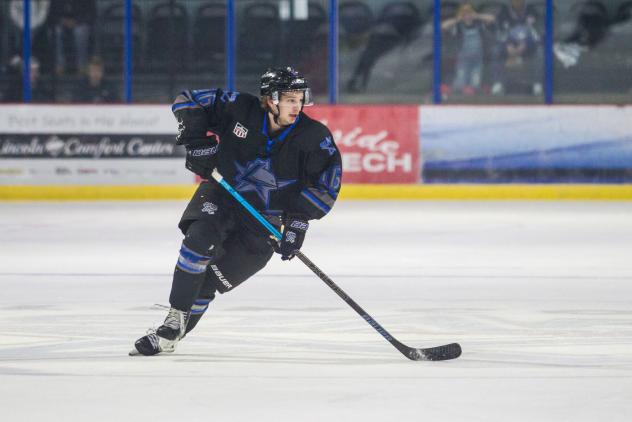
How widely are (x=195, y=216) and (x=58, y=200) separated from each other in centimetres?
836

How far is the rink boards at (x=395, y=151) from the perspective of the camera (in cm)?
1337

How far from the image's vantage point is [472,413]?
3.97 m

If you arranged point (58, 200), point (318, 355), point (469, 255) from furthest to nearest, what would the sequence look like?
→ 1. point (58, 200)
2. point (469, 255)
3. point (318, 355)

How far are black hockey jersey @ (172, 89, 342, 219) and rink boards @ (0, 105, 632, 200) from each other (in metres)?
8.14

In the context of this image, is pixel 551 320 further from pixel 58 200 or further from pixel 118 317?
pixel 58 200

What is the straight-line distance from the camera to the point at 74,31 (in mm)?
13867

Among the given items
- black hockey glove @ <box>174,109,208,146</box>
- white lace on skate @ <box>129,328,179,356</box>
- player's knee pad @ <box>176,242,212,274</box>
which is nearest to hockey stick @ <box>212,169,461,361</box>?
black hockey glove @ <box>174,109,208,146</box>

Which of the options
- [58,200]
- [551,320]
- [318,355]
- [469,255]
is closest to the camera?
[318,355]

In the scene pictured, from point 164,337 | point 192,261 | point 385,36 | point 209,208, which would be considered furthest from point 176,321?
point 385,36

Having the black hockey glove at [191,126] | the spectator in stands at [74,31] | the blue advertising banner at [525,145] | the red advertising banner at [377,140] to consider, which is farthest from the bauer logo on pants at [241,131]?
the spectator in stands at [74,31]

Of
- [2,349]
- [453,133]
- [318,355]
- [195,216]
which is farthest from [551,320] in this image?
[453,133]

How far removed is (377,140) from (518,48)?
1766mm

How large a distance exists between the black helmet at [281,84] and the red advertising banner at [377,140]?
27.5 ft

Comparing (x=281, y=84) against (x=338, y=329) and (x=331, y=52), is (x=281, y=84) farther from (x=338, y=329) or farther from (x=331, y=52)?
(x=331, y=52)
